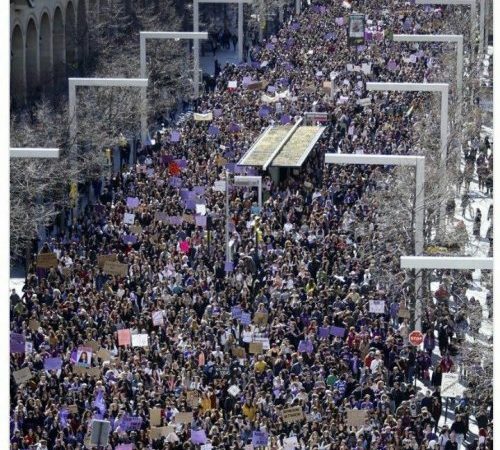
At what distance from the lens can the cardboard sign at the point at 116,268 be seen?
184 ft

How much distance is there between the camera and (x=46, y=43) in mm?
91250

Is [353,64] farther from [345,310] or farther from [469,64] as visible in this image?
[345,310]

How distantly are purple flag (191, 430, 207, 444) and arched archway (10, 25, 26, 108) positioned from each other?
3968 centimetres

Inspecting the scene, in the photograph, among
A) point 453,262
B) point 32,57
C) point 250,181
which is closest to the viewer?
point 453,262

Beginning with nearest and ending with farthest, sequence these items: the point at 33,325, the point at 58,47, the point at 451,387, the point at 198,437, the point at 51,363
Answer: the point at 198,437
the point at 51,363
the point at 451,387
the point at 33,325
the point at 58,47

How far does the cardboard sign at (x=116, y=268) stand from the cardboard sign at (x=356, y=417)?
12.2 metres

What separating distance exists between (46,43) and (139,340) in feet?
140

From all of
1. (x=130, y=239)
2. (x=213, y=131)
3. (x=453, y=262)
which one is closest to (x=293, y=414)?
(x=453, y=262)

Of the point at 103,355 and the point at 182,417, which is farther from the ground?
the point at 103,355

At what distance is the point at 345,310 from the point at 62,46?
138ft

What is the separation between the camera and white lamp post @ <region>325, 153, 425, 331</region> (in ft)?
180

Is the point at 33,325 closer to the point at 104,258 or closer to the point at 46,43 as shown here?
the point at 104,258

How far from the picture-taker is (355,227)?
2456 inches

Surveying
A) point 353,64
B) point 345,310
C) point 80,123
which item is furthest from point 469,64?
point 345,310
